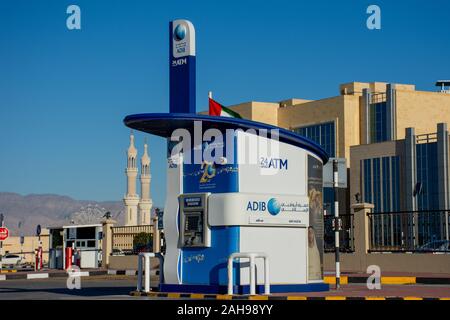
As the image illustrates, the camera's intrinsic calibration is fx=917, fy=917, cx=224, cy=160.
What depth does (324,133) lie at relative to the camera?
96.5m

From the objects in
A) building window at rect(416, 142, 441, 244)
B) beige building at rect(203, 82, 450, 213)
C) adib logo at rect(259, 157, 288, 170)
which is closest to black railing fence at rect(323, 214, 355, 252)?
adib logo at rect(259, 157, 288, 170)

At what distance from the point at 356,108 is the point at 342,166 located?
71280mm

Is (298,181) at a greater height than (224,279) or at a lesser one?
greater

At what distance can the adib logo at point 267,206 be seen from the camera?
19875 millimetres

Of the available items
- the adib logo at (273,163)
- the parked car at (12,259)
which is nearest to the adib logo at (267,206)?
the adib logo at (273,163)

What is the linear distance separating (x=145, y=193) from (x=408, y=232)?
161 m

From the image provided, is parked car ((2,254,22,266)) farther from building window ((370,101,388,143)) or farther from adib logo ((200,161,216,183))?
adib logo ((200,161,216,183))

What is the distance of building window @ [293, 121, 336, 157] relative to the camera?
9544 centimetres

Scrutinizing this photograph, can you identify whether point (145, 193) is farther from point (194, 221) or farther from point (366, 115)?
point (194, 221)

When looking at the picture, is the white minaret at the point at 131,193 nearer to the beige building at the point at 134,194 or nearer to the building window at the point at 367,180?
the beige building at the point at 134,194

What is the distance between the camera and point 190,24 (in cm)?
2161
